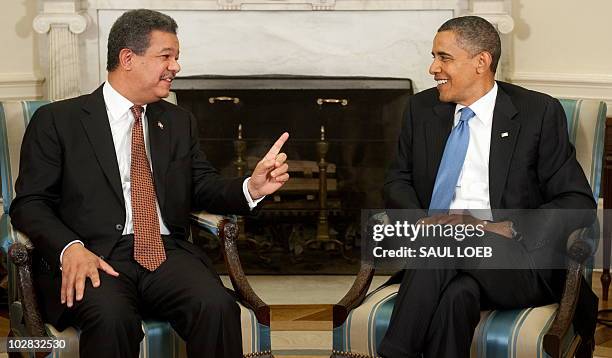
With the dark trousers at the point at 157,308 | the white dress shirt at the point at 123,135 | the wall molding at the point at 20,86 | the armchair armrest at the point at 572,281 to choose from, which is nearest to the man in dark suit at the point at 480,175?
the armchair armrest at the point at 572,281

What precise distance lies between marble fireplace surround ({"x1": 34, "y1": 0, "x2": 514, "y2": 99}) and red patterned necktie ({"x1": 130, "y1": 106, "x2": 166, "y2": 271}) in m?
2.07

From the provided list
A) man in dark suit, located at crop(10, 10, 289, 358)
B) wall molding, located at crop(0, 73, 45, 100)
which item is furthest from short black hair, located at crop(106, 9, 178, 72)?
wall molding, located at crop(0, 73, 45, 100)

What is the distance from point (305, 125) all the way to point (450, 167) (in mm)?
1908

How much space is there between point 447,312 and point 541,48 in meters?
2.70

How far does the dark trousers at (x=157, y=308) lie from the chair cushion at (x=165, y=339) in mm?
35

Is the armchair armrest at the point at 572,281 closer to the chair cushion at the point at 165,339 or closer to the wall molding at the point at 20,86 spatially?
the chair cushion at the point at 165,339

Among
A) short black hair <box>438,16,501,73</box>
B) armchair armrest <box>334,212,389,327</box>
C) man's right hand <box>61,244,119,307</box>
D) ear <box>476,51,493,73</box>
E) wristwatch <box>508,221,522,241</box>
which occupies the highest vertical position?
short black hair <box>438,16,501,73</box>

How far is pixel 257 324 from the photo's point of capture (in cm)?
339

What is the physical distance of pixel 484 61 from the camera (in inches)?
145

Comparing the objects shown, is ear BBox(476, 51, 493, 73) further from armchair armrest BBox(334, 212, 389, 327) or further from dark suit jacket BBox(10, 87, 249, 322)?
dark suit jacket BBox(10, 87, 249, 322)

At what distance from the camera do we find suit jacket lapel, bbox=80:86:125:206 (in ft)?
11.4

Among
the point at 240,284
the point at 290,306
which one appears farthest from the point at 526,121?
the point at 290,306

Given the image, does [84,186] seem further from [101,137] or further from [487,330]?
[487,330]

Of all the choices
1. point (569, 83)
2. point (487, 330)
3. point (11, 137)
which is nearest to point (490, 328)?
point (487, 330)
